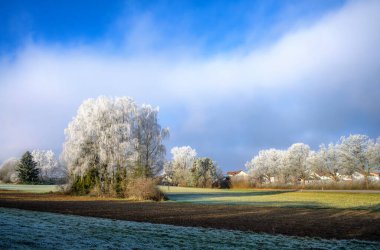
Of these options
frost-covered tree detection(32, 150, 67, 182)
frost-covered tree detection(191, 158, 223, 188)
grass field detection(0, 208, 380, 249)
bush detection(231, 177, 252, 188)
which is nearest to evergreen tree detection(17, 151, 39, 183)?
frost-covered tree detection(32, 150, 67, 182)

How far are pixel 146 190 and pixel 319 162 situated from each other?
68329 millimetres

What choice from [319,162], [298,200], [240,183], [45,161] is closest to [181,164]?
[240,183]

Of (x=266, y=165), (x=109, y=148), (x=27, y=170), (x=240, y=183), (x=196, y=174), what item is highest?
(x=109, y=148)

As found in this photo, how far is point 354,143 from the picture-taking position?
259 feet

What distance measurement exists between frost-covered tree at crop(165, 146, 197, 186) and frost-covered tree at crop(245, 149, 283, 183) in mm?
24017

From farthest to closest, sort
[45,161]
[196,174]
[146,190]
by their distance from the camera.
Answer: [45,161], [196,174], [146,190]

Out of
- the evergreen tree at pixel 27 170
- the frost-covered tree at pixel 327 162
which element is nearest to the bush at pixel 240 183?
the frost-covered tree at pixel 327 162

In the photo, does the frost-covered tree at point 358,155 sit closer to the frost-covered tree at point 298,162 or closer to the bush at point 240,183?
the frost-covered tree at point 298,162

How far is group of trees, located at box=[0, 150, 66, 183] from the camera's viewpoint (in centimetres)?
8912

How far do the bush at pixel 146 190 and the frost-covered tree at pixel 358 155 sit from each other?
56.4 m

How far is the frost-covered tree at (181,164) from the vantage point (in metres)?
108

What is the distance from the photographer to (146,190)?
41.4m

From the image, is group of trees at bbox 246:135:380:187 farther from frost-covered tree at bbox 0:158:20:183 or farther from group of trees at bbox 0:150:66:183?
frost-covered tree at bbox 0:158:20:183

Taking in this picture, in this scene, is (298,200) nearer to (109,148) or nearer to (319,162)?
(109,148)
